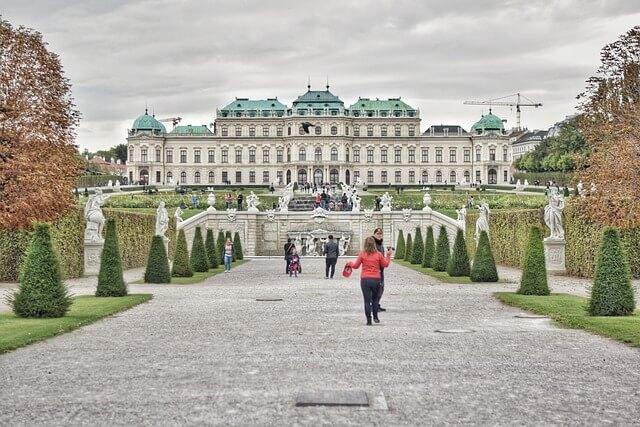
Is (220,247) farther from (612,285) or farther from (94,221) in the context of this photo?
(612,285)

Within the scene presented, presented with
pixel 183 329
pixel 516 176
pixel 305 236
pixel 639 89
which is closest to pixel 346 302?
pixel 183 329

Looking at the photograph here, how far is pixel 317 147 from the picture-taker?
101500mm

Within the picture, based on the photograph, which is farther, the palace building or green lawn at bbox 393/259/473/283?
the palace building

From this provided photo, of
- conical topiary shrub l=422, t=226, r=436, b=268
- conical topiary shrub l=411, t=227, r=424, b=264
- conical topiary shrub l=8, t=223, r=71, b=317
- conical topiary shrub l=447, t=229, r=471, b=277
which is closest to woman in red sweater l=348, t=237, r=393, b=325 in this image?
conical topiary shrub l=8, t=223, r=71, b=317

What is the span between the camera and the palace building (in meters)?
102

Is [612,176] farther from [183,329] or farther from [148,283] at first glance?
[183,329]

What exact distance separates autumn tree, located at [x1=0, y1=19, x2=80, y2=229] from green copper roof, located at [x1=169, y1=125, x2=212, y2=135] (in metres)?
82.2

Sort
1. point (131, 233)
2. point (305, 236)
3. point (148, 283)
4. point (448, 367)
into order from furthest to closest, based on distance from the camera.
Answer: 1. point (305, 236)
2. point (131, 233)
3. point (148, 283)
4. point (448, 367)

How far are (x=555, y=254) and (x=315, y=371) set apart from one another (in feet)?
57.6

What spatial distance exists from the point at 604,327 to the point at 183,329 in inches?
208

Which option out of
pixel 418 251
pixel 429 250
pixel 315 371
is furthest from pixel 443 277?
pixel 315 371

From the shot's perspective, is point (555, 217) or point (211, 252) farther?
point (211, 252)

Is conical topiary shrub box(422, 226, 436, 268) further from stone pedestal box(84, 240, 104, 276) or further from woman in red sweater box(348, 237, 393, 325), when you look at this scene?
woman in red sweater box(348, 237, 393, 325)

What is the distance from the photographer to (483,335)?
33.2 ft
